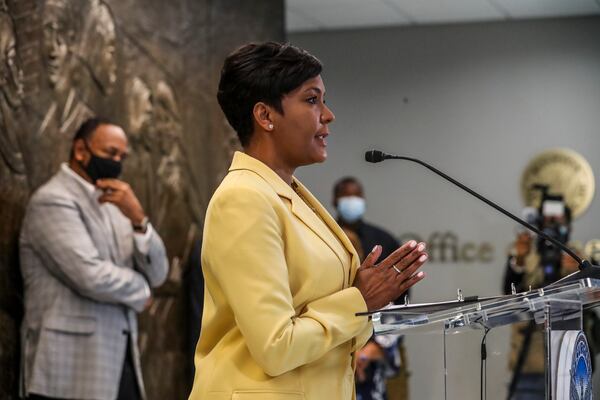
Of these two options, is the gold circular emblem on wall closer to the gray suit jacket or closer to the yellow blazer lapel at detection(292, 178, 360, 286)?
the gray suit jacket

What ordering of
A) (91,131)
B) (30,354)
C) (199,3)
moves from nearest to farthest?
(30,354), (91,131), (199,3)

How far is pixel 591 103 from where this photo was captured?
9281mm

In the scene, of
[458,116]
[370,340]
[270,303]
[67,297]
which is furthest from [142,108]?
[270,303]

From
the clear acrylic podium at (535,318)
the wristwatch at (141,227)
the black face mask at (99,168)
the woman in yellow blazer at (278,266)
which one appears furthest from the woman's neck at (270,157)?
the wristwatch at (141,227)

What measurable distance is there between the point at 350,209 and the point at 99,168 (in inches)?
102

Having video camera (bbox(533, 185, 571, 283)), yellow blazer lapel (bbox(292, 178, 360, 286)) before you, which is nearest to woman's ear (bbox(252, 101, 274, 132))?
yellow blazer lapel (bbox(292, 178, 360, 286))

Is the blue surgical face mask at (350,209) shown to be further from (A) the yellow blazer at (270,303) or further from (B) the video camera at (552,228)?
(A) the yellow blazer at (270,303)

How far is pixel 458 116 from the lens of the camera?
967 cm

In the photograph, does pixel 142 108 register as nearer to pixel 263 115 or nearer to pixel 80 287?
pixel 80 287

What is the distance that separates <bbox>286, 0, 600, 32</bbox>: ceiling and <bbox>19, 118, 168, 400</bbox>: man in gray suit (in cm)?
422

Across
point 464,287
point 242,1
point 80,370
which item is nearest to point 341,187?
point 242,1

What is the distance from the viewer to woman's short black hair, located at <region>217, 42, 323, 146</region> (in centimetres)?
227

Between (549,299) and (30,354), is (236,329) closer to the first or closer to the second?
(549,299)

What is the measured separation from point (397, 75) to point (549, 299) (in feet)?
25.5
